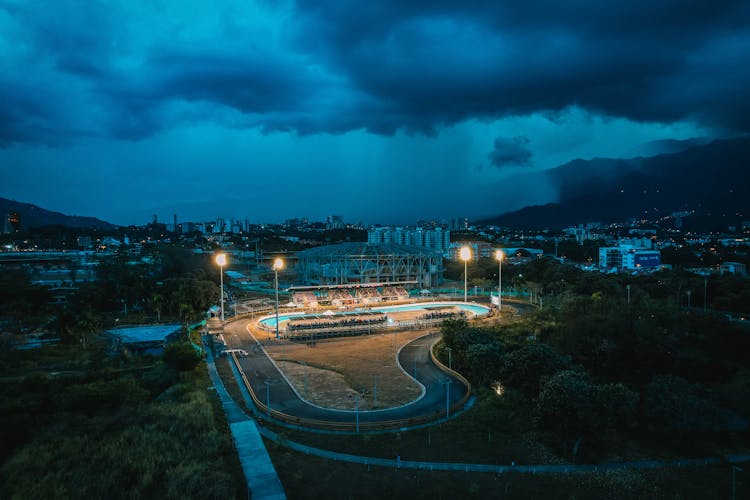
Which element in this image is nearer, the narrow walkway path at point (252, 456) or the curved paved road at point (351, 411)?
the narrow walkway path at point (252, 456)

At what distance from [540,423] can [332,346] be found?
1586cm

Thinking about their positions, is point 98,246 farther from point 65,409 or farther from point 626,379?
point 626,379

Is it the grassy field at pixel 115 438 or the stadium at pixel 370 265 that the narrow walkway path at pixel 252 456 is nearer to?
the grassy field at pixel 115 438

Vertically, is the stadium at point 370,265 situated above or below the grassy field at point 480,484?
above

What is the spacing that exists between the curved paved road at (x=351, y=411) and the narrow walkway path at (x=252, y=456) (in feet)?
5.27

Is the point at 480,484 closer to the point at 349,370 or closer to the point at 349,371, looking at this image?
the point at 349,371

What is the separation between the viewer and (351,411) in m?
18.8

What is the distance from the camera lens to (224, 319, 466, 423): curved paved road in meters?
18.4

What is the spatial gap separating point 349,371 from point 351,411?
538 cm

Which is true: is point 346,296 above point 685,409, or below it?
above

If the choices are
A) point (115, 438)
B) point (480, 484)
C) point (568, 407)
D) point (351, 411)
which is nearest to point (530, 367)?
point (568, 407)

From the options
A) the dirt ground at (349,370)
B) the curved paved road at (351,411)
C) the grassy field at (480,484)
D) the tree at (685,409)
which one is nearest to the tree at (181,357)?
the curved paved road at (351,411)

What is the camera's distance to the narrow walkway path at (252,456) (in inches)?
492

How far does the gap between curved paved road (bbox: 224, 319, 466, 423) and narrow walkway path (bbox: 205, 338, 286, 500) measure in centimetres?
161
